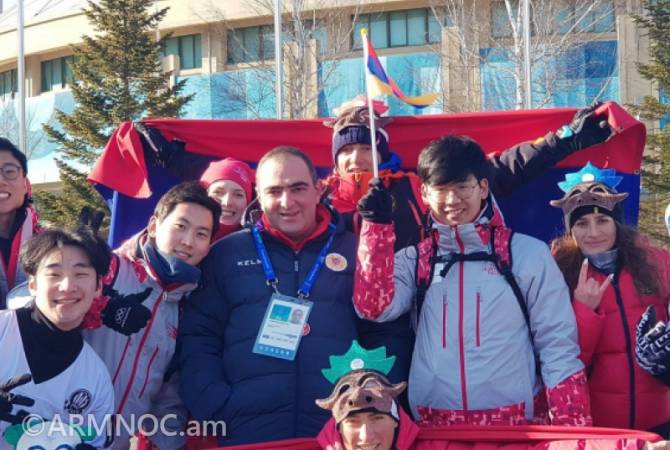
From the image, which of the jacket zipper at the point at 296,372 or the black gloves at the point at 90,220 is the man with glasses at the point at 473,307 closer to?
the jacket zipper at the point at 296,372

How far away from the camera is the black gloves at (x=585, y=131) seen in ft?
16.1

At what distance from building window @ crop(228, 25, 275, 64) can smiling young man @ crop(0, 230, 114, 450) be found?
22.3 meters

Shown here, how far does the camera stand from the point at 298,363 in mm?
3811

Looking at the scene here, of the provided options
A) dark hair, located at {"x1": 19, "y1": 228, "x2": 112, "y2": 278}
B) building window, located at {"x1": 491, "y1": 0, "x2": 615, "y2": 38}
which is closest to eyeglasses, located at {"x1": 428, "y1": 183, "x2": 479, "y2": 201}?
dark hair, located at {"x1": 19, "y1": 228, "x2": 112, "y2": 278}

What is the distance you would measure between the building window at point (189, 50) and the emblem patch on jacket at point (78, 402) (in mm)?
24675

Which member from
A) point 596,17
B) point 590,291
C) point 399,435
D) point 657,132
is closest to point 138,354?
point 399,435

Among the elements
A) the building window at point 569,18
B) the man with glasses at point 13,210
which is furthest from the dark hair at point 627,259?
the building window at point 569,18

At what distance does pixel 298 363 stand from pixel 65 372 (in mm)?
997

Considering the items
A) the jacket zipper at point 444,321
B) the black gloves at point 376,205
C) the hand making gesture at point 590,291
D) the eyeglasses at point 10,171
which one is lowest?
the jacket zipper at point 444,321

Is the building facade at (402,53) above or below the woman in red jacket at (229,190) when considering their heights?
above

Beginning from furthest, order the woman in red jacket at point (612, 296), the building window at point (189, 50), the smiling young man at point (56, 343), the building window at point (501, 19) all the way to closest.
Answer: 1. the building window at point (189, 50)
2. the building window at point (501, 19)
3. the woman in red jacket at point (612, 296)
4. the smiling young man at point (56, 343)

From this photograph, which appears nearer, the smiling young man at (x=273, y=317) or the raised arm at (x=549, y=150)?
the smiling young man at (x=273, y=317)

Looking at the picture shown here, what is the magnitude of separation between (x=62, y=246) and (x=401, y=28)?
76.3 feet

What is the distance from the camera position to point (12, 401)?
134 inches
